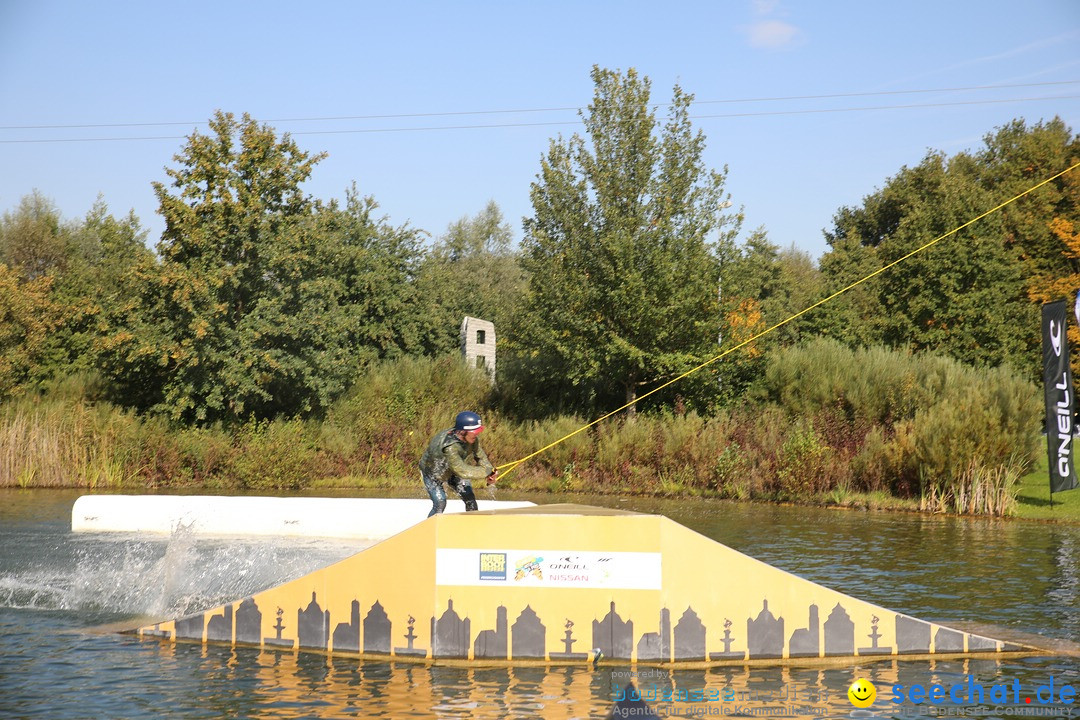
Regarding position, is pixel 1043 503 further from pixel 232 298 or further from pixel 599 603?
pixel 232 298

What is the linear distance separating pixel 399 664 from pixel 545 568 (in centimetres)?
164

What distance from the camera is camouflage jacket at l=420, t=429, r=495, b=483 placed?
11062 millimetres

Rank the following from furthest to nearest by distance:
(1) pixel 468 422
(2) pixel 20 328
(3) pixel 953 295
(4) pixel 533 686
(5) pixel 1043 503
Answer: (3) pixel 953 295
(2) pixel 20 328
(5) pixel 1043 503
(1) pixel 468 422
(4) pixel 533 686

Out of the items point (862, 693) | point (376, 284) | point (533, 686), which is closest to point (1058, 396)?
point (862, 693)

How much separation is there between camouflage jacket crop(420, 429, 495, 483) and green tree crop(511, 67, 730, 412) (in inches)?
752

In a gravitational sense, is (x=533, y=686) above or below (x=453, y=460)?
below

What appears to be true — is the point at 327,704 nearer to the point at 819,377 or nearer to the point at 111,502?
the point at 111,502

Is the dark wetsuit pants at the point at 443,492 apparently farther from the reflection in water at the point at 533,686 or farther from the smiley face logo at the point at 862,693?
the smiley face logo at the point at 862,693

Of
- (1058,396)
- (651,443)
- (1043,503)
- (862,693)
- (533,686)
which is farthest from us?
(651,443)

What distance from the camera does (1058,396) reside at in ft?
68.5

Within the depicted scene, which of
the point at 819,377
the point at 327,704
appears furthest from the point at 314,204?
the point at 327,704

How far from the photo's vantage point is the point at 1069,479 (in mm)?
21156

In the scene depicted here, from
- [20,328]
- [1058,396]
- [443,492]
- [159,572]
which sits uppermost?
[20,328]

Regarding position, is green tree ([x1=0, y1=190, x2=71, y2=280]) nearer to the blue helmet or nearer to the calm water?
the calm water
